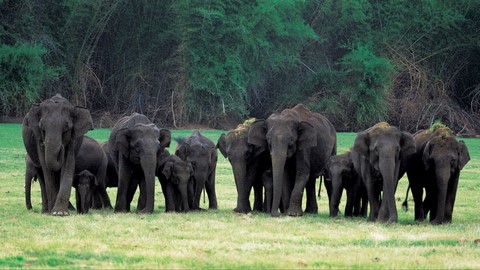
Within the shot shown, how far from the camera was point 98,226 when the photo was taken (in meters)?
12.7

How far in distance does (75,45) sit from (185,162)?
98.0ft

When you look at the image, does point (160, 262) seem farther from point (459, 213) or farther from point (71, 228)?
point (459, 213)

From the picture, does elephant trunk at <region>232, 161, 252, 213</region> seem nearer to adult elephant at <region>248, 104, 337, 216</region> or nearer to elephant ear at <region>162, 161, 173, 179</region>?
adult elephant at <region>248, 104, 337, 216</region>

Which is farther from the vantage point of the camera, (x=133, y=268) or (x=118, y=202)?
(x=118, y=202)

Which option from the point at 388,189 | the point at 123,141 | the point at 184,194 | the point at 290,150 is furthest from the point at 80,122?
the point at 388,189

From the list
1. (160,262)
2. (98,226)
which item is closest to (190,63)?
(98,226)

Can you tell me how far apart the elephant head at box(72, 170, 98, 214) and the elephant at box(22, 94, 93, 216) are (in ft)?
0.86

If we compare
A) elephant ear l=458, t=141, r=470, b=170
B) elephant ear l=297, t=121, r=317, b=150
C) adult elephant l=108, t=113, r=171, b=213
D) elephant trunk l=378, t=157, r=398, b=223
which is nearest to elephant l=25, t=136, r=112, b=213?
adult elephant l=108, t=113, r=171, b=213

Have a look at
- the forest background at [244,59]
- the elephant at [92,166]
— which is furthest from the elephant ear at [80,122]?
the forest background at [244,59]

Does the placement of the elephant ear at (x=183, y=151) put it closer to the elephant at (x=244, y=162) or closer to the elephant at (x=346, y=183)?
the elephant at (x=244, y=162)

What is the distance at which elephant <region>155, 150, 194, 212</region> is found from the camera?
1559 cm

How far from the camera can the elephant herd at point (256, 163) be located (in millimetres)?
14344

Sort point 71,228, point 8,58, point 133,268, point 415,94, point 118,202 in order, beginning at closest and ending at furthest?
point 133,268 < point 71,228 < point 118,202 < point 8,58 < point 415,94

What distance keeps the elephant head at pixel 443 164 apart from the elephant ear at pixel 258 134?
2.48 m
